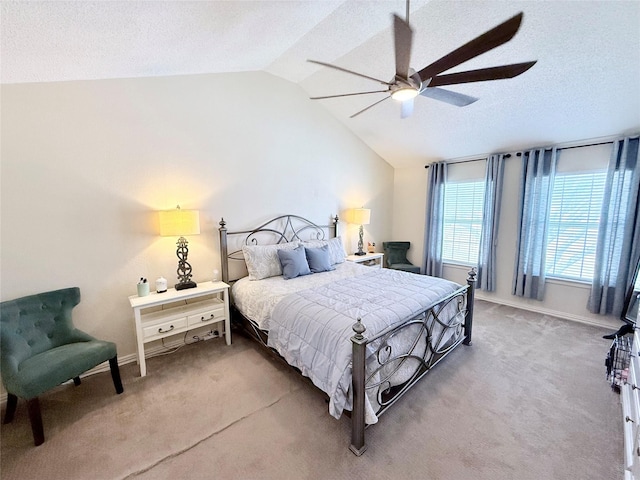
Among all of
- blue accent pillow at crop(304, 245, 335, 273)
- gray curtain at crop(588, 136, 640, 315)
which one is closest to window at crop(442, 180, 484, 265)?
gray curtain at crop(588, 136, 640, 315)

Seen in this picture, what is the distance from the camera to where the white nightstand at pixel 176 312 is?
2.41 meters

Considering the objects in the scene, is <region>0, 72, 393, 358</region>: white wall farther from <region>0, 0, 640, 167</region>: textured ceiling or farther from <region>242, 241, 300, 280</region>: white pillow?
<region>242, 241, 300, 280</region>: white pillow

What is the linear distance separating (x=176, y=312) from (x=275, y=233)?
1.58m

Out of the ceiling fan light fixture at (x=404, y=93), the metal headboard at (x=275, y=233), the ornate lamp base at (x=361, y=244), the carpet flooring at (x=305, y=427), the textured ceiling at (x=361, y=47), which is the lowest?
the carpet flooring at (x=305, y=427)

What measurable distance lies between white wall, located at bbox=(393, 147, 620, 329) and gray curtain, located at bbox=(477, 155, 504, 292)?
10cm

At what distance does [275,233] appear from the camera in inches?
148

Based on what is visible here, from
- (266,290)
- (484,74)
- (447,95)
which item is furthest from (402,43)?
(266,290)

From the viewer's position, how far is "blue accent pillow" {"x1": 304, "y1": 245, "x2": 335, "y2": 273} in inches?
132

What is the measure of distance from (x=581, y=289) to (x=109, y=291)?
565cm

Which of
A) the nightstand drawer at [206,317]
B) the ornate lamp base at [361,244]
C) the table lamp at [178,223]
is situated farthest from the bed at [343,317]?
the ornate lamp base at [361,244]

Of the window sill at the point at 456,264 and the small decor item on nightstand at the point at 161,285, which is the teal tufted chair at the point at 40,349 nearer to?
the small decor item on nightstand at the point at 161,285

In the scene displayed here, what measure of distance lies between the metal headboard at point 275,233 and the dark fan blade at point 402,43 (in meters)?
2.39

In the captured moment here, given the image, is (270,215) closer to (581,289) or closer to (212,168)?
(212,168)

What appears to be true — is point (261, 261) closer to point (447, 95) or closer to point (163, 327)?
point (163, 327)
